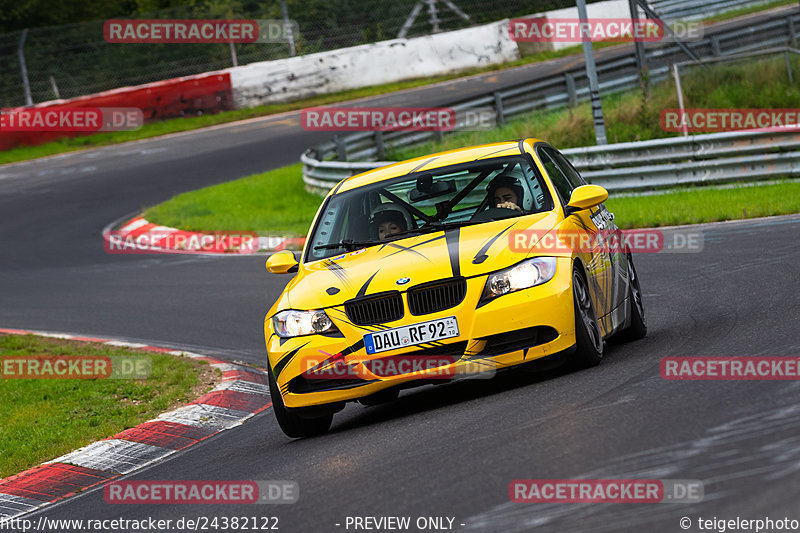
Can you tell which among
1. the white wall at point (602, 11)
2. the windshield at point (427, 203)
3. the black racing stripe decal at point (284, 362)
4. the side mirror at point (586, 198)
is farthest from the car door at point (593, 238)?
the white wall at point (602, 11)

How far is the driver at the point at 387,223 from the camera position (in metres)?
8.30

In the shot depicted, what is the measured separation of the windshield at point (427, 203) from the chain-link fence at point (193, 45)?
81.4ft

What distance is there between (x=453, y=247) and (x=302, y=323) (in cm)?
104

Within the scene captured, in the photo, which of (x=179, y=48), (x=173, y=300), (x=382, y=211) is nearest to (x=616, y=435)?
(x=382, y=211)

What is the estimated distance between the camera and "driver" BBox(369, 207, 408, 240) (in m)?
8.30

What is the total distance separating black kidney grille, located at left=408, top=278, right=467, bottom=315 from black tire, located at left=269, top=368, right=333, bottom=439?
101 cm

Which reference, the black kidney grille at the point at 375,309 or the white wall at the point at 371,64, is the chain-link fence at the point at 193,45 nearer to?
the white wall at the point at 371,64

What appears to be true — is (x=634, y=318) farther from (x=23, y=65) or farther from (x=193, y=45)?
(x=193, y=45)

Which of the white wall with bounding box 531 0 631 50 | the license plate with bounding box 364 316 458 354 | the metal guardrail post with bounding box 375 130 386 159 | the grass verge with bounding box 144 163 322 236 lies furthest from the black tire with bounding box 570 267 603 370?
the white wall with bounding box 531 0 631 50

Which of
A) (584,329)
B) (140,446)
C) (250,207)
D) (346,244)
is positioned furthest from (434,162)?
(250,207)

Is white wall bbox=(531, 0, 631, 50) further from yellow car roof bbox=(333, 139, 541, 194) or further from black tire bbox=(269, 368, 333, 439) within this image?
black tire bbox=(269, 368, 333, 439)

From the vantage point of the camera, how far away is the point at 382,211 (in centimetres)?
843

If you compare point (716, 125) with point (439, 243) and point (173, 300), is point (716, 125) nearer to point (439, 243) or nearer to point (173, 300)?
point (173, 300)

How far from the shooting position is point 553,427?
600 centimetres
